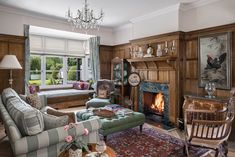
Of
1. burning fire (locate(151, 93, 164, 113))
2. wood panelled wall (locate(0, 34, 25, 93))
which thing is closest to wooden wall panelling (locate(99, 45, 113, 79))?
burning fire (locate(151, 93, 164, 113))

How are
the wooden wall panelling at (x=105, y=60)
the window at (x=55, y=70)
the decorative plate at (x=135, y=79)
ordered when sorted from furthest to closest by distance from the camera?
the wooden wall panelling at (x=105, y=60) → the window at (x=55, y=70) → the decorative plate at (x=135, y=79)

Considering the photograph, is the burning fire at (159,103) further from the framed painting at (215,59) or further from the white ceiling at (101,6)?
the white ceiling at (101,6)

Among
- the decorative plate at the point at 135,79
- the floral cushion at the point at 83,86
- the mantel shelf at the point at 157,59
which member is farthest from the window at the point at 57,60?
the mantel shelf at the point at 157,59

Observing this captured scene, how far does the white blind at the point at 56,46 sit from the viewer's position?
19.8 feet

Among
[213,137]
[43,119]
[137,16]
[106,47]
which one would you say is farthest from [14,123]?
[106,47]

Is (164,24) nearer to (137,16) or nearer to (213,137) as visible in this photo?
(137,16)

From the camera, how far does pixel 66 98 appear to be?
587 centimetres

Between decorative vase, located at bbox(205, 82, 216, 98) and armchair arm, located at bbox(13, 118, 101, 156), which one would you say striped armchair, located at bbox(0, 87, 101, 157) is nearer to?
armchair arm, located at bbox(13, 118, 101, 156)

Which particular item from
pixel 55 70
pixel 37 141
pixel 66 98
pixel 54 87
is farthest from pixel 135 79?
pixel 37 141

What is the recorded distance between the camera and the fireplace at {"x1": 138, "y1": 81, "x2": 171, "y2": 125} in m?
4.46

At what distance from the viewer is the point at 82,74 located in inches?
289

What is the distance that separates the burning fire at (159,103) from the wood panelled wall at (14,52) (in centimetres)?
381

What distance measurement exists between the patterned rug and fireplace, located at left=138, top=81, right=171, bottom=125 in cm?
90

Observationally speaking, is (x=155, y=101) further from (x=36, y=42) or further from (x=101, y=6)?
(x=36, y=42)
